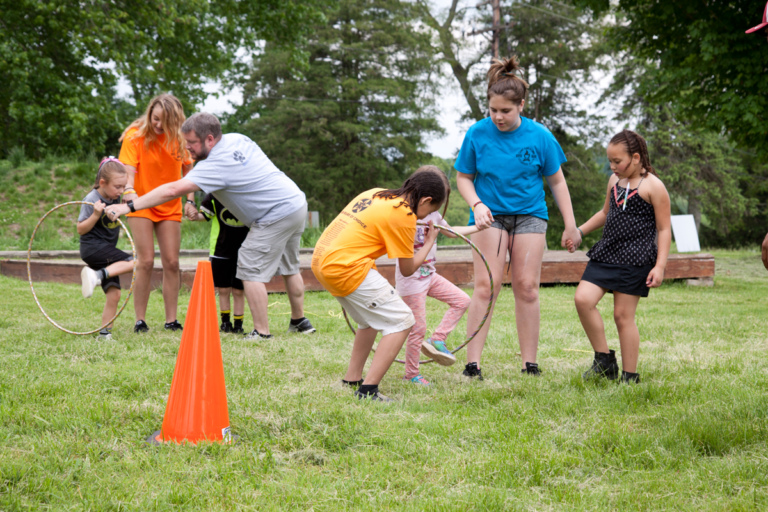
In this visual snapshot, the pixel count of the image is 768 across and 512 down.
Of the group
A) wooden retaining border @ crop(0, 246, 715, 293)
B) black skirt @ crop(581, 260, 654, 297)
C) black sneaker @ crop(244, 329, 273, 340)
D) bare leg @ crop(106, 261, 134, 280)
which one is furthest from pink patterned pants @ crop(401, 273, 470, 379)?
wooden retaining border @ crop(0, 246, 715, 293)

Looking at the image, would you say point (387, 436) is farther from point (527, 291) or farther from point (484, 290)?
point (527, 291)

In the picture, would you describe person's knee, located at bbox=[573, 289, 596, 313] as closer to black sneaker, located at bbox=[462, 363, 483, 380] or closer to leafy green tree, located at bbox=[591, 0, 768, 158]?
black sneaker, located at bbox=[462, 363, 483, 380]

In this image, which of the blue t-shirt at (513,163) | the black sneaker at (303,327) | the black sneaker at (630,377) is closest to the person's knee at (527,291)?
the blue t-shirt at (513,163)

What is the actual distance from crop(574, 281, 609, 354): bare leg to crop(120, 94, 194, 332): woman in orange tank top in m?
3.55

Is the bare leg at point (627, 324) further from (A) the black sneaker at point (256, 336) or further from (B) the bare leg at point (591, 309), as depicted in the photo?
(A) the black sneaker at point (256, 336)

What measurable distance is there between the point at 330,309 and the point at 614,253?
421cm

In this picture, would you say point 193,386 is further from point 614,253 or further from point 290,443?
point 614,253

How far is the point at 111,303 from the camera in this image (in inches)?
217

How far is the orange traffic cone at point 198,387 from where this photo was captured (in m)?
2.90

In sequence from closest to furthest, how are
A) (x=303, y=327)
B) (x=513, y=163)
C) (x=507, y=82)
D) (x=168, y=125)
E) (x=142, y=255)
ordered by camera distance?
(x=507, y=82) < (x=513, y=163) < (x=168, y=125) < (x=142, y=255) < (x=303, y=327)

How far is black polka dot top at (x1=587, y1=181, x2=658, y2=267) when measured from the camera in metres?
4.02

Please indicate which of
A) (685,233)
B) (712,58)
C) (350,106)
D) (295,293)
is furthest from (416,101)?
(295,293)

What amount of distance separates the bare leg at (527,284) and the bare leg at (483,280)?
0.10m

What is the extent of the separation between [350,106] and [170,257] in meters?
27.6
